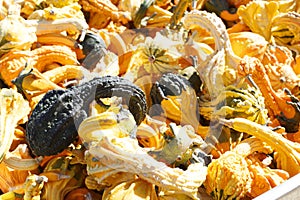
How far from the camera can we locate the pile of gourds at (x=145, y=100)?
1.19 metres

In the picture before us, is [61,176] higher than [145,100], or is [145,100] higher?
[145,100]

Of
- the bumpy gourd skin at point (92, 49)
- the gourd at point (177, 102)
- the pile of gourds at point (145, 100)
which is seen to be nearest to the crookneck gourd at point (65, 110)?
the pile of gourds at point (145, 100)

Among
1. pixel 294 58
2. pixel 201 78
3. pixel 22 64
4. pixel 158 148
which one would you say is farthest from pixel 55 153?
pixel 294 58

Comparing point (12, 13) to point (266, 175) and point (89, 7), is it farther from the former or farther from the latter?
point (266, 175)

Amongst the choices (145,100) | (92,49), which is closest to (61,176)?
(145,100)

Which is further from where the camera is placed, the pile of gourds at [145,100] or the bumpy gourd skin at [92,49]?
the bumpy gourd skin at [92,49]

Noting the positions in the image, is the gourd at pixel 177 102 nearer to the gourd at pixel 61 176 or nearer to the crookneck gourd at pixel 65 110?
the crookneck gourd at pixel 65 110

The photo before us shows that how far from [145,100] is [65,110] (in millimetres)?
179

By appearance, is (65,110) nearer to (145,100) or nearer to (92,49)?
(145,100)

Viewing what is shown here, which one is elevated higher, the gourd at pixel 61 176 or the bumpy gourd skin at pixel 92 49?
the bumpy gourd skin at pixel 92 49

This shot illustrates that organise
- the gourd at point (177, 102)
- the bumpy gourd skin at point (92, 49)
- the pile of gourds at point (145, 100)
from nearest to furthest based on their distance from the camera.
→ 1. the pile of gourds at point (145, 100)
2. the gourd at point (177, 102)
3. the bumpy gourd skin at point (92, 49)

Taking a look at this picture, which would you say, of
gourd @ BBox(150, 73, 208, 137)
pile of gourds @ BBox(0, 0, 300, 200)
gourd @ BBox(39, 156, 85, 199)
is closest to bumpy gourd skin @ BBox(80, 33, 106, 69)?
pile of gourds @ BBox(0, 0, 300, 200)

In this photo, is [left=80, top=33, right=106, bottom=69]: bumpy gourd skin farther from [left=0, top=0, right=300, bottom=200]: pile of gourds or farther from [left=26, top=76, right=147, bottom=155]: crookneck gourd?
[left=26, top=76, right=147, bottom=155]: crookneck gourd

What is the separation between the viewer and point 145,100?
1.31 meters
